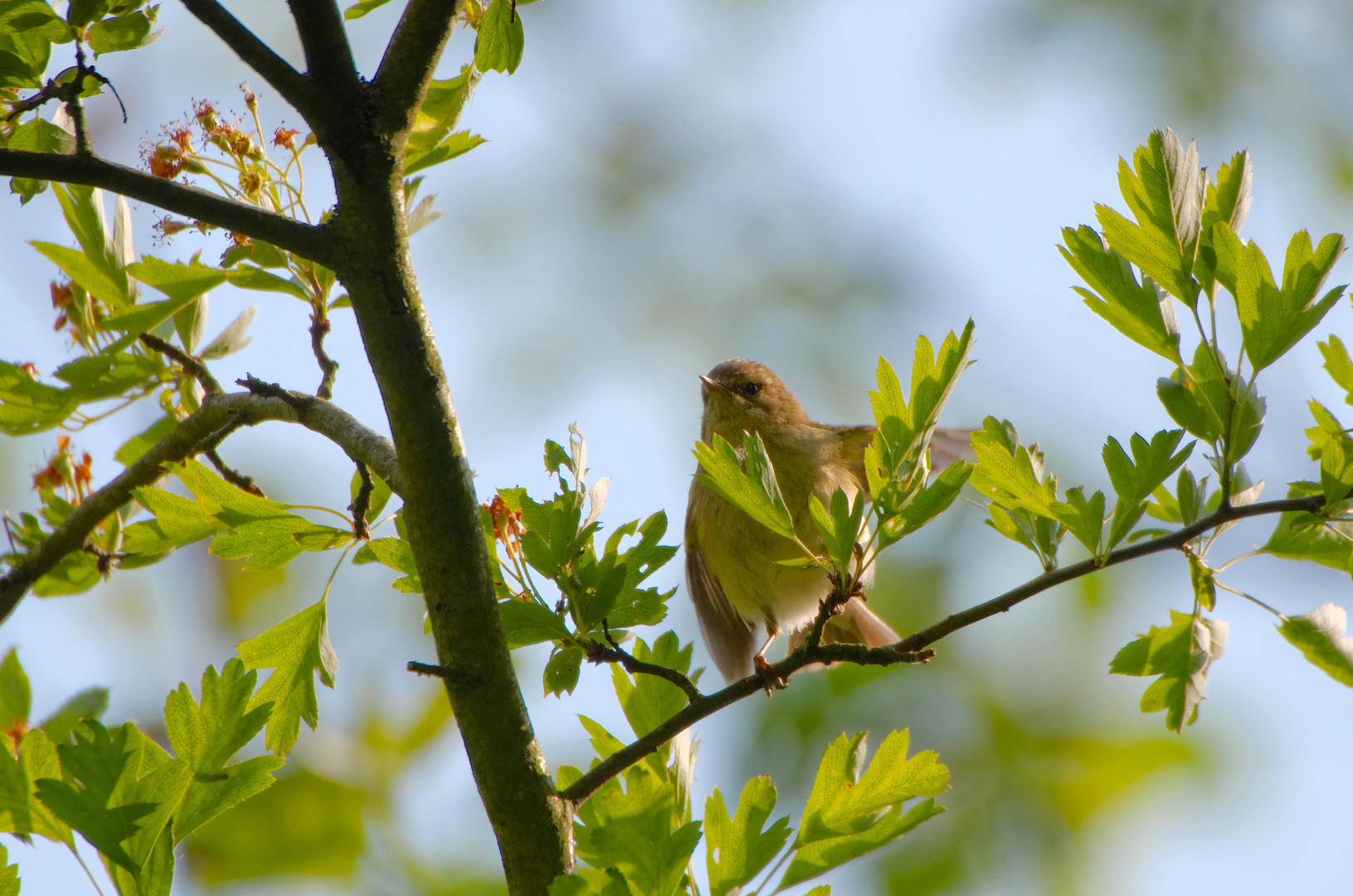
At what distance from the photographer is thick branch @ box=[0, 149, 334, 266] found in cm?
130

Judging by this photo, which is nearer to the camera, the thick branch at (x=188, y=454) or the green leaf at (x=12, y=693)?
the thick branch at (x=188, y=454)

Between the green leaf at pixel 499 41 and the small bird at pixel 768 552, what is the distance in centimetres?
238

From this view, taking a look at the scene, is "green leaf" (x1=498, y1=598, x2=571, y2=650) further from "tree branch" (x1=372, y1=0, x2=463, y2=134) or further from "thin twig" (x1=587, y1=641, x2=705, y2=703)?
"tree branch" (x1=372, y1=0, x2=463, y2=134)

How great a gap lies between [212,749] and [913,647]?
2.98ft

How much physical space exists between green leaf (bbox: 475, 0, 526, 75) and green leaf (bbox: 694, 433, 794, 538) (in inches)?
24.4

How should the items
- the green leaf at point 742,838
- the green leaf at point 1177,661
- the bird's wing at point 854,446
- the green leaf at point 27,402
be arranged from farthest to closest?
the bird's wing at point 854,446 → the green leaf at point 27,402 → the green leaf at point 1177,661 → the green leaf at point 742,838

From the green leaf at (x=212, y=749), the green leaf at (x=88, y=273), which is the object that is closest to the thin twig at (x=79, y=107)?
the green leaf at (x=88, y=273)

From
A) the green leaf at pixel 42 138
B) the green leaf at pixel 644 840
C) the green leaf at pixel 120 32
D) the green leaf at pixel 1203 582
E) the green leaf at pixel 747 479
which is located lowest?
the green leaf at pixel 644 840

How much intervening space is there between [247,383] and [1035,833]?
3.54 m

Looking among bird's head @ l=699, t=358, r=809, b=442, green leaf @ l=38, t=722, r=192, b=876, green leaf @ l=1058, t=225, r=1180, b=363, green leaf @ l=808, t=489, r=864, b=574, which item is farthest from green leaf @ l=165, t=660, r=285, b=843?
bird's head @ l=699, t=358, r=809, b=442

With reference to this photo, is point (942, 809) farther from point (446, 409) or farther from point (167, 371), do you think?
point (167, 371)

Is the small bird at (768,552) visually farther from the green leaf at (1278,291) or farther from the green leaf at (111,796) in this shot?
the green leaf at (111,796)

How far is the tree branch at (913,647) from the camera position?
133 cm

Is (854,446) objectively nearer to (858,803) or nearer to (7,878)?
(858,803)
